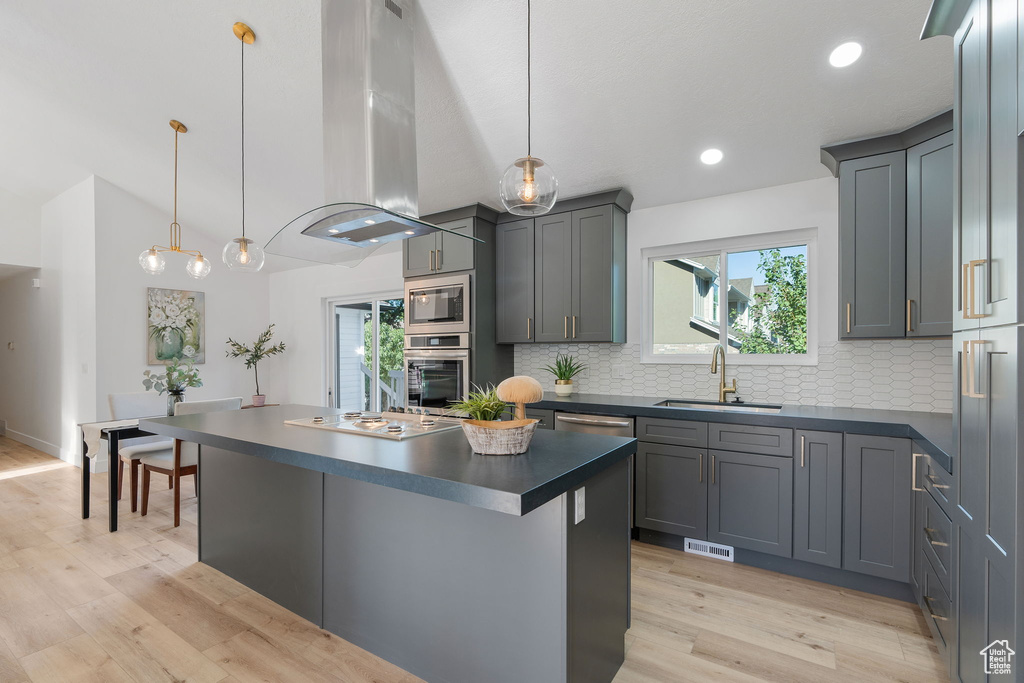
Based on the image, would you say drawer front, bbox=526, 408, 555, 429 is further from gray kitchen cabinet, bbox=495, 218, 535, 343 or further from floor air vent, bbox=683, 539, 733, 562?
floor air vent, bbox=683, 539, 733, 562

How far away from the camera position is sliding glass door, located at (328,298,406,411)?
5.51m

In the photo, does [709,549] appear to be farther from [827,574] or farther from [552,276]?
[552,276]

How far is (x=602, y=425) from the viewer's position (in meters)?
3.28

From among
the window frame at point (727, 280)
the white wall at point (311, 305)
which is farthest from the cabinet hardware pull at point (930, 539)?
the white wall at point (311, 305)

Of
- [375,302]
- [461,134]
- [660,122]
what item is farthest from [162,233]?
[660,122]

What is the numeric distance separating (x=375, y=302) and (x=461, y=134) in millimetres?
2812

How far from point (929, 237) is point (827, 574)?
1.89m

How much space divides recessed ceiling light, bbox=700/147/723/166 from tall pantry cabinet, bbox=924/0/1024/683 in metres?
1.37

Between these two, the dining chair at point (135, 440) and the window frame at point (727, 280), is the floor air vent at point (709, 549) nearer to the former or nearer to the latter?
the window frame at point (727, 280)

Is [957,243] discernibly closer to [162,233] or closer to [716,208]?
[716,208]

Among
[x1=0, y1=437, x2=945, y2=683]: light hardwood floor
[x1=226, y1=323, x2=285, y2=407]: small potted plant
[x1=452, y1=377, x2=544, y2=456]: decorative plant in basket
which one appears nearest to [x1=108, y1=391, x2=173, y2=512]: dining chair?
[x1=0, y1=437, x2=945, y2=683]: light hardwood floor

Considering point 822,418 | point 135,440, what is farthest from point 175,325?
point 822,418

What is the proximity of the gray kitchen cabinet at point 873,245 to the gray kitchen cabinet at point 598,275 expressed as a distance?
1.40m

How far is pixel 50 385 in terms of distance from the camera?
580cm
